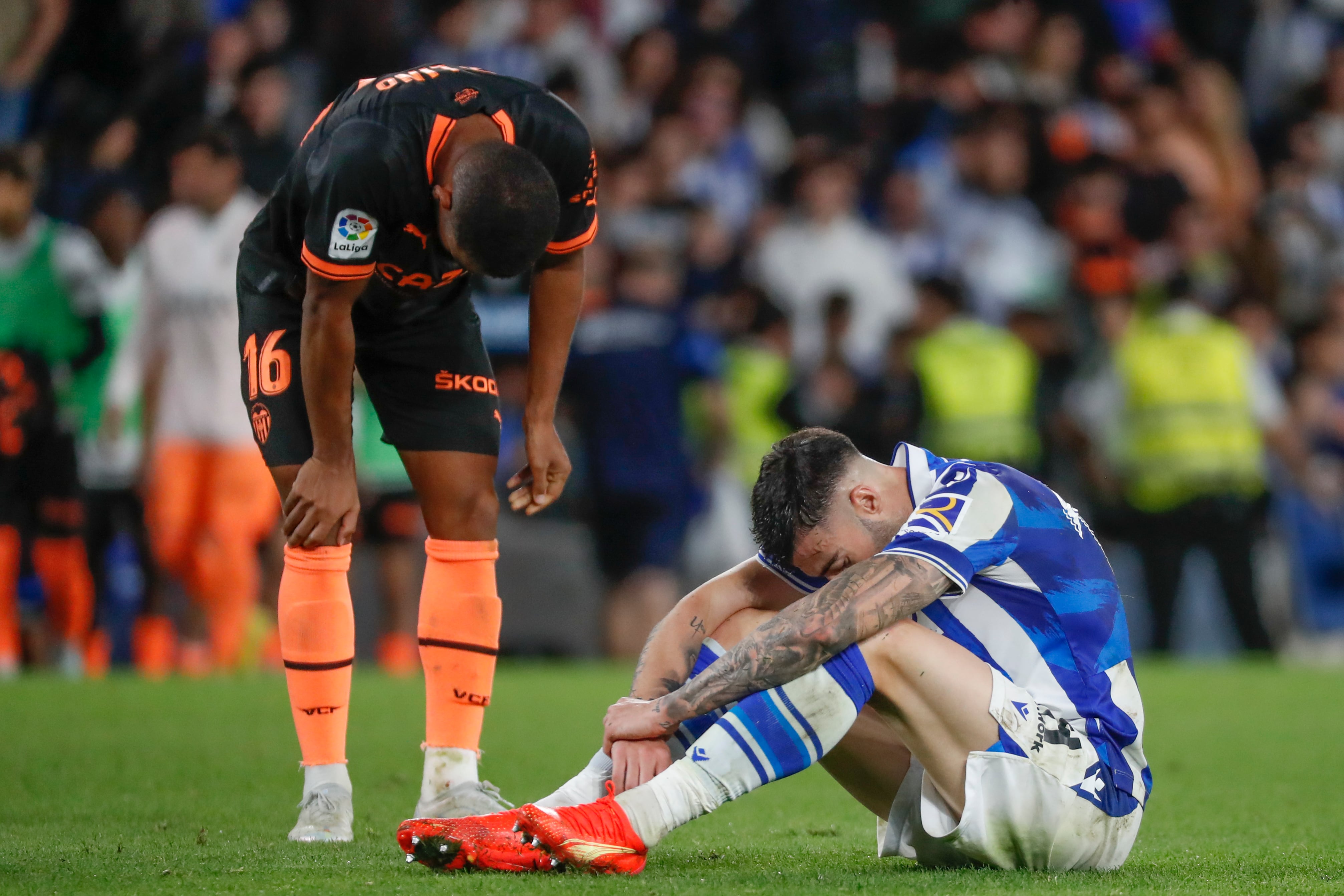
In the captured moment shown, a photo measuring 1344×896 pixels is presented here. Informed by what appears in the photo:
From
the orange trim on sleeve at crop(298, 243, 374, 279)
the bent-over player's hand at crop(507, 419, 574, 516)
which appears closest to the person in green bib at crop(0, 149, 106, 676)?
the bent-over player's hand at crop(507, 419, 574, 516)

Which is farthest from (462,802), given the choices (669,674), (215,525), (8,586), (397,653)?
(8,586)

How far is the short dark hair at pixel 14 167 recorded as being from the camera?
8492mm

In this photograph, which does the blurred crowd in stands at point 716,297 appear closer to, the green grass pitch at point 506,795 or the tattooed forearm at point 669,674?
the green grass pitch at point 506,795

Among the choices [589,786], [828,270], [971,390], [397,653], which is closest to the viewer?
[589,786]

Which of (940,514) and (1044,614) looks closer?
(940,514)

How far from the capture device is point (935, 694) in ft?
9.96

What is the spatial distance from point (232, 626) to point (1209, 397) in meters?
6.11

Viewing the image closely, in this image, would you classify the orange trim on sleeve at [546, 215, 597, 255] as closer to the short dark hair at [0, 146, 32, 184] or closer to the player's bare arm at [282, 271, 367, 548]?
the player's bare arm at [282, 271, 367, 548]

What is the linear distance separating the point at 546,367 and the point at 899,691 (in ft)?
5.11

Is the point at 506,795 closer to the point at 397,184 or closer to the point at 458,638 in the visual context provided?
the point at 458,638

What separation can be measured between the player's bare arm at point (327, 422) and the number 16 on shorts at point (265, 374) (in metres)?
0.13

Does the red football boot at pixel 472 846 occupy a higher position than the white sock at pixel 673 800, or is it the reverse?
the white sock at pixel 673 800

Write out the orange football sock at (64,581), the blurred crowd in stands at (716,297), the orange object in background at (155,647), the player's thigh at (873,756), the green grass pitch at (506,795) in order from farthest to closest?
the orange object in background at (155,647) → the blurred crowd in stands at (716,297) → the orange football sock at (64,581) → the player's thigh at (873,756) → the green grass pitch at (506,795)

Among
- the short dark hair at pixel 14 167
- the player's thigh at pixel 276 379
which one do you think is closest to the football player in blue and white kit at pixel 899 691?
the player's thigh at pixel 276 379
